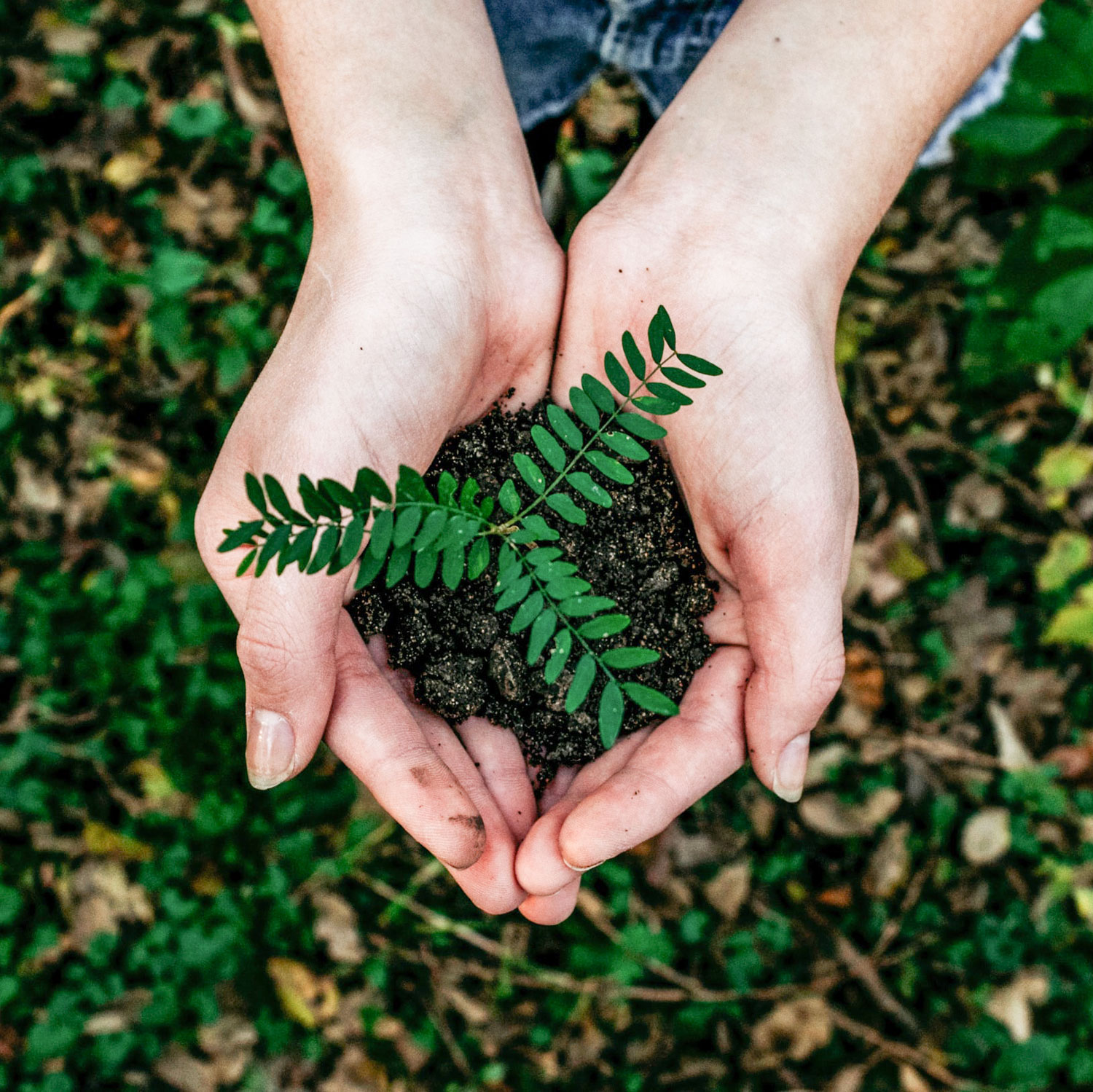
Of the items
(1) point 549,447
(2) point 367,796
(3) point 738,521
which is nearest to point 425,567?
(1) point 549,447

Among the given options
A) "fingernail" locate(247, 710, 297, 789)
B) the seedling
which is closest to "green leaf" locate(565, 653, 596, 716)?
the seedling

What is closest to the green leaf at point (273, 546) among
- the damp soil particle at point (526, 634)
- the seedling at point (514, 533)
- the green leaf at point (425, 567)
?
the seedling at point (514, 533)

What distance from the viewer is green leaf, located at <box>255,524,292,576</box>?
159cm

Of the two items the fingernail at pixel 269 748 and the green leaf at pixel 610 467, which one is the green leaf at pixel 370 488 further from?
the fingernail at pixel 269 748

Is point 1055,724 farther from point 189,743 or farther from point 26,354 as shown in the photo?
point 26,354

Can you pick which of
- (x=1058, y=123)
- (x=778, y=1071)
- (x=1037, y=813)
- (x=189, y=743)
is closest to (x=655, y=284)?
(x=1058, y=123)

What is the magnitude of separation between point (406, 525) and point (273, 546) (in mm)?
246

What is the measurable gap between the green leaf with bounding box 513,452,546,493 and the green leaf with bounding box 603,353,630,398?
0.81ft

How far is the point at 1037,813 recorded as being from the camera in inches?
139

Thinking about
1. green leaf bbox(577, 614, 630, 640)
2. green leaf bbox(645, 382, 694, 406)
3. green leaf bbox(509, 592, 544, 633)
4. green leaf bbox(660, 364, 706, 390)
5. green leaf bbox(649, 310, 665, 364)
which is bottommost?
green leaf bbox(577, 614, 630, 640)

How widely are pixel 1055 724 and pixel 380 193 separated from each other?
322 cm

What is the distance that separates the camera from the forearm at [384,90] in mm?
2361

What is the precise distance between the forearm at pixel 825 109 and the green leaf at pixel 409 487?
1243 mm

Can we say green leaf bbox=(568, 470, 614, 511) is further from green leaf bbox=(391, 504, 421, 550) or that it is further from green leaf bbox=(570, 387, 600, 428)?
green leaf bbox=(391, 504, 421, 550)
